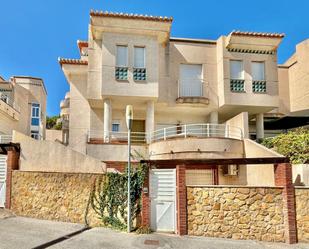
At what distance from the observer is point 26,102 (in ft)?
108

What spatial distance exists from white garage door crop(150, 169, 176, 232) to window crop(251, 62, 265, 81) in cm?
1278

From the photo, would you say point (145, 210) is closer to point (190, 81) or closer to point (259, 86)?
point (190, 81)

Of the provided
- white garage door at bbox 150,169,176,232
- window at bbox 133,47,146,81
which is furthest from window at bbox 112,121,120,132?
white garage door at bbox 150,169,176,232

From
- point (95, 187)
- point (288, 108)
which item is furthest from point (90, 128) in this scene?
point (288, 108)

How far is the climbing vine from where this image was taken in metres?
9.59

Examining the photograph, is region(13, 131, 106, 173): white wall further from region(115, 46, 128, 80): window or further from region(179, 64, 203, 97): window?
region(179, 64, 203, 97): window

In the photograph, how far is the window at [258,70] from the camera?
1888cm

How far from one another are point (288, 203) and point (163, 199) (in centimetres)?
427

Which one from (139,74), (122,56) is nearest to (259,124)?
(139,74)

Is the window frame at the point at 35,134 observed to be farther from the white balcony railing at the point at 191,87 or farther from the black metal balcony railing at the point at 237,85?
the black metal balcony railing at the point at 237,85

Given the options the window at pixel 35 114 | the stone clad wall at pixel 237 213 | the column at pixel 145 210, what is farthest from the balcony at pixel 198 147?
the window at pixel 35 114

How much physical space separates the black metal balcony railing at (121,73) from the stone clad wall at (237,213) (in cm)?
1011

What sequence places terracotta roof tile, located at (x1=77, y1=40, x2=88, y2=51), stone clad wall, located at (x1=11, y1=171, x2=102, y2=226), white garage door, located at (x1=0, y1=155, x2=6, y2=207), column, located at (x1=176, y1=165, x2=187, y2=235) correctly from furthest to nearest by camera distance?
terracotta roof tile, located at (x1=77, y1=40, x2=88, y2=51) → white garage door, located at (x1=0, y1=155, x2=6, y2=207) → stone clad wall, located at (x1=11, y1=171, x2=102, y2=226) → column, located at (x1=176, y1=165, x2=187, y2=235)

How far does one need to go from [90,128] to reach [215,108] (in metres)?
9.30
